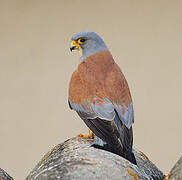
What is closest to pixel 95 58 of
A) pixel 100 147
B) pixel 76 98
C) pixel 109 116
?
pixel 76 98

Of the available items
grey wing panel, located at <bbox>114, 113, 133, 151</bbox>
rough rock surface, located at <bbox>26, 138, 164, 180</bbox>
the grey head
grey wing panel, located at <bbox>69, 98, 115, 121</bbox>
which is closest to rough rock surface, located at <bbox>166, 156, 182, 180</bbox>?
rough rock surface, located at <bbox>26, 138, 164, 180</bbox>

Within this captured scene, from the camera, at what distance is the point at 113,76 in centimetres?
169

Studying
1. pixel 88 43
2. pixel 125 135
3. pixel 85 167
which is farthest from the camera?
pixel 88 43

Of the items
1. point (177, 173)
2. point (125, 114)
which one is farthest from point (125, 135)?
point (177, 173)

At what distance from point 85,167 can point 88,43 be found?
0.73 metres

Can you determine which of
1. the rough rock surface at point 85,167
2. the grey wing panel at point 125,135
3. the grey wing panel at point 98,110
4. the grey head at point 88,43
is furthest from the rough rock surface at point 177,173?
the grey head at point 88,43

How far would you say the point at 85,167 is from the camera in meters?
1.31

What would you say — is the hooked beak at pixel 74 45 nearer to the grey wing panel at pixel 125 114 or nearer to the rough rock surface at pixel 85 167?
the grey wing panel at pixel 125 114

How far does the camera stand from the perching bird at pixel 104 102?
155 cm

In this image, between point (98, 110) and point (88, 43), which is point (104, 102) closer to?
point (98, 110)

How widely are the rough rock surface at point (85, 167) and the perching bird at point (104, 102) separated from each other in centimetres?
8

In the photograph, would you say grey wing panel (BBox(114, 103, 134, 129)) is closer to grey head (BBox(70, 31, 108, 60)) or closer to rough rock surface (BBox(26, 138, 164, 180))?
rough rock surface (BBox(26, 138, 164, 180))

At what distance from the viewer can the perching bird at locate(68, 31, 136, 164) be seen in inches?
61.0

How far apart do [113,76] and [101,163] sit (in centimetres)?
49
